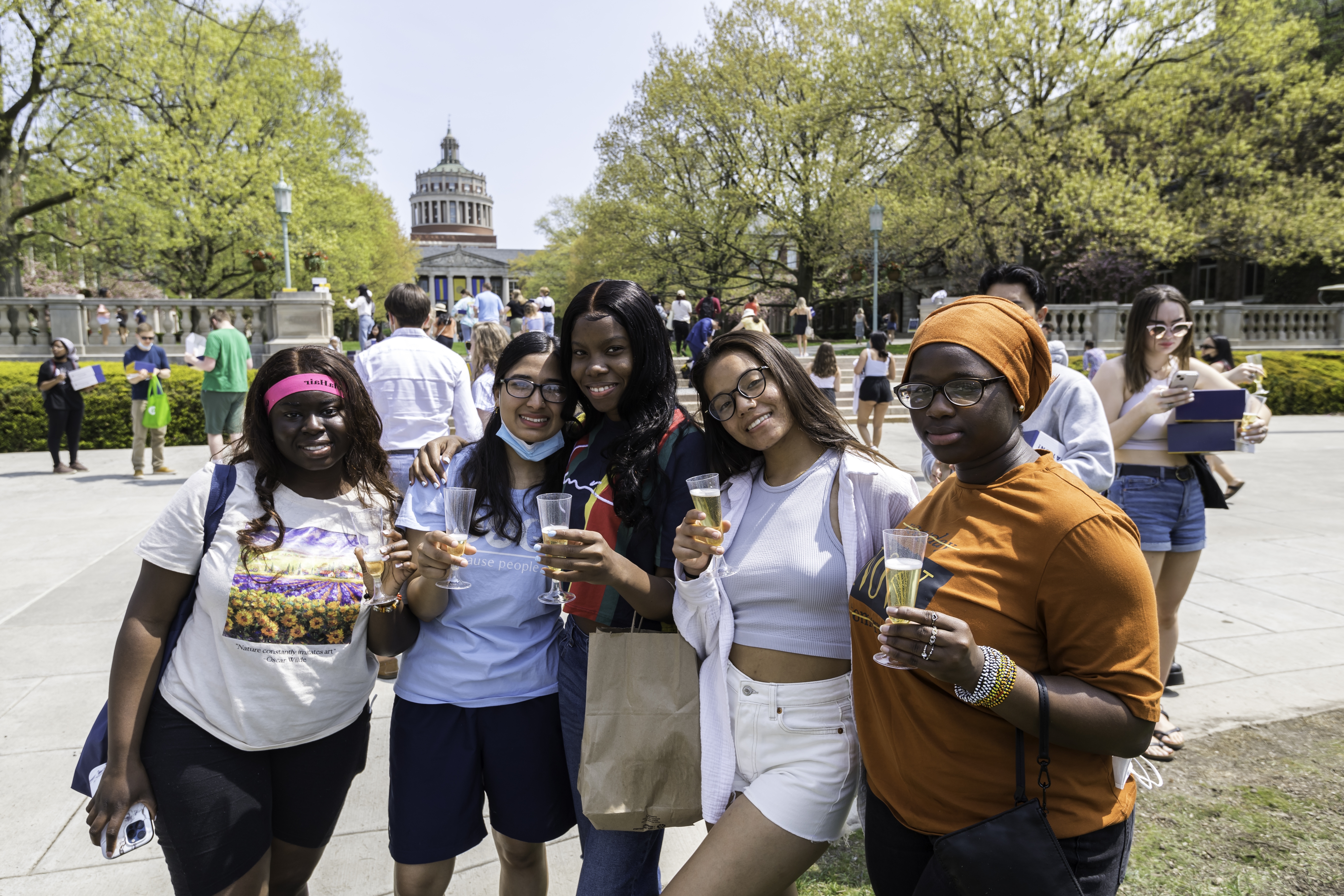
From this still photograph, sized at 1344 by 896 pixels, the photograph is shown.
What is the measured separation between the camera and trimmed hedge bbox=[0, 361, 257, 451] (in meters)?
12.7

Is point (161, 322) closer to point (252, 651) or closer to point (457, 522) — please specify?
point (252, 651)

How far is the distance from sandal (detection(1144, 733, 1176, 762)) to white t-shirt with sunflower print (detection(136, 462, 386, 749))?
361 cm

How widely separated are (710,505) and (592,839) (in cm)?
101

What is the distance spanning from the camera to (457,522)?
2.08m

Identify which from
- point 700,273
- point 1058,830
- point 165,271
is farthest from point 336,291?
point 1058,830

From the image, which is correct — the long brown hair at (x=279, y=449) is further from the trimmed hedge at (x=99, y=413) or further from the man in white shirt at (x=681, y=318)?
the man in white shirt at (x=681, y=318)

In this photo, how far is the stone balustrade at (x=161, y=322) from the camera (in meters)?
17.6

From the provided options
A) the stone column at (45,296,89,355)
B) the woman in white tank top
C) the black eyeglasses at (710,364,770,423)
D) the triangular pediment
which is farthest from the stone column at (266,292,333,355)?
the triangular pediment

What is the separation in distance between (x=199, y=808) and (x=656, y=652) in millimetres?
1248

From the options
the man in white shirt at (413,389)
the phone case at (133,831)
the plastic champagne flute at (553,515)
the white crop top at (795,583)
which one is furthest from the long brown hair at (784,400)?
the man in white shirt at (413,389)

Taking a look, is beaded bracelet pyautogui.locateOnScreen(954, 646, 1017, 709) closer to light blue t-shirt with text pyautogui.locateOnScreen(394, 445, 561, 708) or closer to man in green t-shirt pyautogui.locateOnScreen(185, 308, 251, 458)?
light blue t-shirt with text pyautogui.locateOnScreen(394, 445, 561, 708)

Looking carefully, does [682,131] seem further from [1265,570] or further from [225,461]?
[225,461]

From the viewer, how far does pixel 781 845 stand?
6.40 feet

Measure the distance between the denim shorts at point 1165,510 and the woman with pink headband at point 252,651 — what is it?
3.31 m
